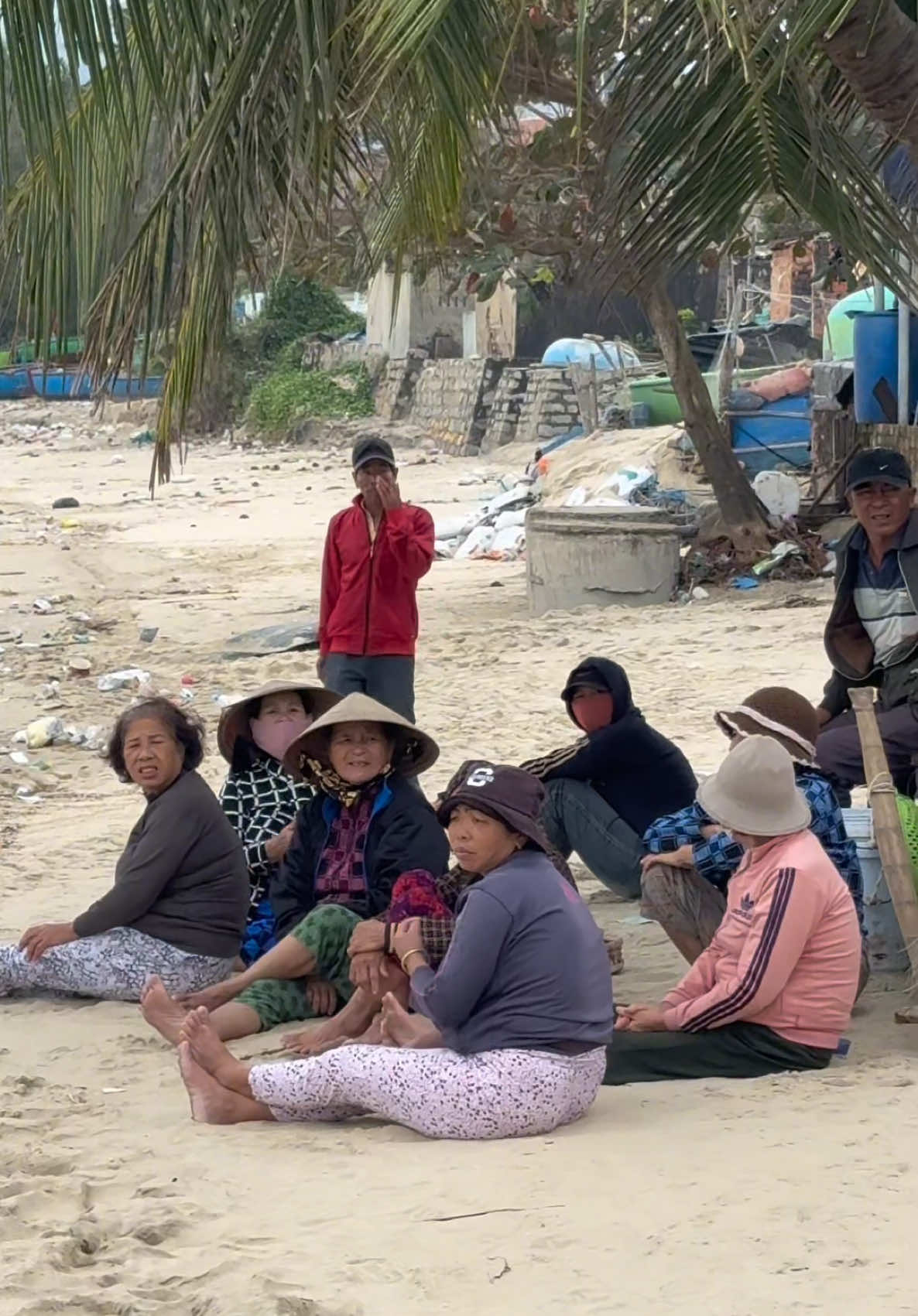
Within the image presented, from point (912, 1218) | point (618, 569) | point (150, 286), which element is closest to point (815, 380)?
point (618, 569)

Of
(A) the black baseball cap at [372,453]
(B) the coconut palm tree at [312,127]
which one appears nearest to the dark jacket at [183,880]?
(B) the coconut palm tree at [312,127]

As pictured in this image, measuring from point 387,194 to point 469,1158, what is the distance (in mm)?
3515

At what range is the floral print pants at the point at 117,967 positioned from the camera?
218 inches

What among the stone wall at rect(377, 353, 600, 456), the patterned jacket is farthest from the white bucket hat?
the stone wall at rect(377, 353, 600, 456)

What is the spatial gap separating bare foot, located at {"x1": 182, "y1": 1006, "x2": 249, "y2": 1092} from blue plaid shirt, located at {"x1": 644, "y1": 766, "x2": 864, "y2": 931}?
1.40 metres

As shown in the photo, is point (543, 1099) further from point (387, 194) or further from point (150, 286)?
point (387, 194)

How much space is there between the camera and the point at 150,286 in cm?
456

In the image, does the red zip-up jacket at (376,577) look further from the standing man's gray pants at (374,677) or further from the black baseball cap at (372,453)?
the black baseball cap at (372,453)

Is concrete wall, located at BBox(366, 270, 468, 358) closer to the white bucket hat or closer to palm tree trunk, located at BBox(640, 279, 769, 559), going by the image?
palm tree trunk, located at BBox(640, 279, 769, 559)

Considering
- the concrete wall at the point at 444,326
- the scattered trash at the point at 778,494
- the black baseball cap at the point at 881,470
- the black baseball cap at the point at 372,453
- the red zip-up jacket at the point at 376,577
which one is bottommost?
the red zip-up jacket at the point at 376,577

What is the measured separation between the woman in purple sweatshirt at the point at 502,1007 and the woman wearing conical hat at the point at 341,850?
0.86 m

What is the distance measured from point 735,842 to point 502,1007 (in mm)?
1074

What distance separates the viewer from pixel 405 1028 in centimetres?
442

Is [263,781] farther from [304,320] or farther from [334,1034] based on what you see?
[304,320]
